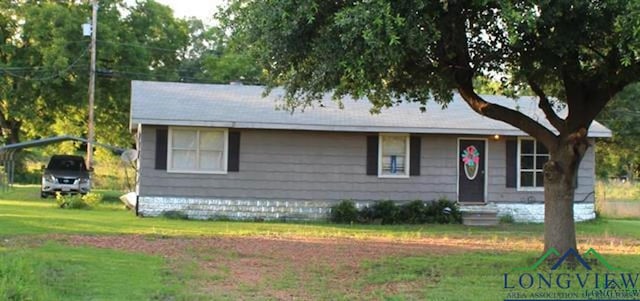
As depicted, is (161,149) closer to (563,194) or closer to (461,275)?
(461,275)

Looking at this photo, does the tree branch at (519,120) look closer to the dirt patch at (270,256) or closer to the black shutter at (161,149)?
the dirt patch at (270,256)

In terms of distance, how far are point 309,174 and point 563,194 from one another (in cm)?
928

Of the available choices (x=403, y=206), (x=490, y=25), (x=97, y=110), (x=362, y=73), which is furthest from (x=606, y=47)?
(x=97, y=110)

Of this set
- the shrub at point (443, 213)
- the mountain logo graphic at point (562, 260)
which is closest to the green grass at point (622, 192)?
the shrub at point (443, 213)

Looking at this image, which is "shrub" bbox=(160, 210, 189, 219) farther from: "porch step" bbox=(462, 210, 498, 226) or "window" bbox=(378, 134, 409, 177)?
"porch step" bbox=(462, 210, 498, 226)

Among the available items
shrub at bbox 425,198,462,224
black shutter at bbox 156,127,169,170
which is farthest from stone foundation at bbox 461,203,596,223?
black shutter at bbox 156,127,169,170

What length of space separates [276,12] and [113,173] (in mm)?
31333

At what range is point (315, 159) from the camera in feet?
62.7

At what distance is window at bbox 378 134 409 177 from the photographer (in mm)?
19422

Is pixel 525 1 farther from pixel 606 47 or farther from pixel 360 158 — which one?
pixel 360 158

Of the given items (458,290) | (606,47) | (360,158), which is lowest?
(458,290)

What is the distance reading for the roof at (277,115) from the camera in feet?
60.2

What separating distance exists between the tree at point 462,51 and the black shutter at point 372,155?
6726 millimetres

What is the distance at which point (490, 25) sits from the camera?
9844mm
